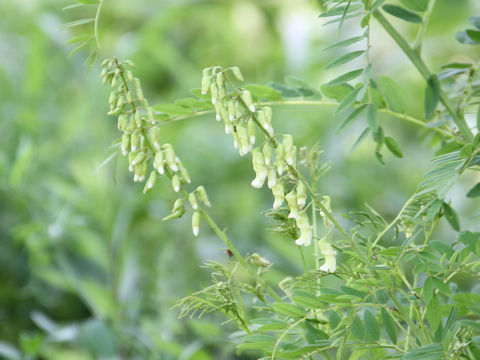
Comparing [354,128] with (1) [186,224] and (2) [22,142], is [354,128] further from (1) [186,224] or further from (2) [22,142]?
(2) [22,142]

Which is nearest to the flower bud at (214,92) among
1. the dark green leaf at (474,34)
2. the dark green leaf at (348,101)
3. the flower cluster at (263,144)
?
the flower cluster at (263,144)

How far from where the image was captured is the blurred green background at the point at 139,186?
39.1 inches

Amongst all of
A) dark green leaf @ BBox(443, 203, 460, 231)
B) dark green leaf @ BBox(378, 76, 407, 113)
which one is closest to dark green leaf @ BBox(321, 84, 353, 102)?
dark green leaf @ BBox(378, 76, 407, 113)

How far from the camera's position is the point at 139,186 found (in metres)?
1.27

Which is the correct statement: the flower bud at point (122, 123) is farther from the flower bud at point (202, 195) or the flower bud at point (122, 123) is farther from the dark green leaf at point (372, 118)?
the dark green leaf at point (372, 118)

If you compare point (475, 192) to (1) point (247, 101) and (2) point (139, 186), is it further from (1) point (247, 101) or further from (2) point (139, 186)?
(2) point (139, 186)

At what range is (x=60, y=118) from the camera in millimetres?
1538

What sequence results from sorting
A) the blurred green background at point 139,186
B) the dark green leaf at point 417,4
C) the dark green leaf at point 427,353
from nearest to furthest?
the dark green leaf at point 427,353
the dark green leaf at point 417,4
the blurred green background at point 139,186

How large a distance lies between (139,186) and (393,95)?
0.83m

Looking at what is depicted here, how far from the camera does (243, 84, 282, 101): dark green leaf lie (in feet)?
1.69

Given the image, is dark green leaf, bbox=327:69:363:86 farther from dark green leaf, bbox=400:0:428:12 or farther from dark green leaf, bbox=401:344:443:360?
dark green leaf, bbox=401:344:443:360

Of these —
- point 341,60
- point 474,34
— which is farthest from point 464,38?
point 341,60

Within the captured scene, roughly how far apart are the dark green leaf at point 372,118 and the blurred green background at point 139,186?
0.57 feet

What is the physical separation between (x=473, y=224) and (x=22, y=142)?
96 centimetres
